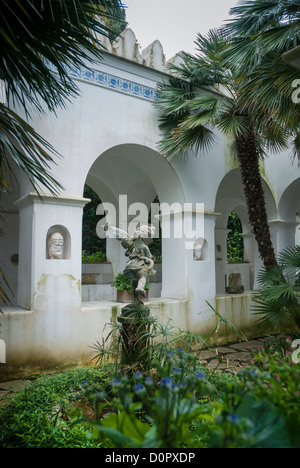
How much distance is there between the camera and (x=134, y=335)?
4.08m

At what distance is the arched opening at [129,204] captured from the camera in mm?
7133

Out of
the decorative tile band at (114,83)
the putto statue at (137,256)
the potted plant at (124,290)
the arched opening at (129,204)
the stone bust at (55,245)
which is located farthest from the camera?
the arched opening at (129,204)

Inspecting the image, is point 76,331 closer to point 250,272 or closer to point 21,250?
point 21,250

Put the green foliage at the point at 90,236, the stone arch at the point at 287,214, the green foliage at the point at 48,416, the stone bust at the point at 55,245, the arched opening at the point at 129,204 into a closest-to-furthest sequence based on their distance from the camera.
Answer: the green foliage at the point at 48,416, the stone bust at the point at 55,245, the arched opening at the point at 129,204, the stone arch at the point at 287,214, the green foliage at the point at 90,236

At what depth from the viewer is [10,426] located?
2.73m

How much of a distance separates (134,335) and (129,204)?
20.0 ft

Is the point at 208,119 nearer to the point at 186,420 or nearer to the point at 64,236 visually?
the point at 64,236

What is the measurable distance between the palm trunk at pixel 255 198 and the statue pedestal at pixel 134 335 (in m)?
3.22

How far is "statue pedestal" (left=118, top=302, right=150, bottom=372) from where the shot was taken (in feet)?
13.1

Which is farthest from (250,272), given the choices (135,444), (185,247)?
(135,444)

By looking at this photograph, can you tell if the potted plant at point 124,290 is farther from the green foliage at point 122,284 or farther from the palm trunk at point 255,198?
the palm trunk at point 255,198

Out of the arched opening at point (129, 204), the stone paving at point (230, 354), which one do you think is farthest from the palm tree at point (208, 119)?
the stone paving at point (230, 354)

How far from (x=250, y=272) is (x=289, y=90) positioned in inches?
360

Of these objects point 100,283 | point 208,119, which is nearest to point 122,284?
point 100,283
